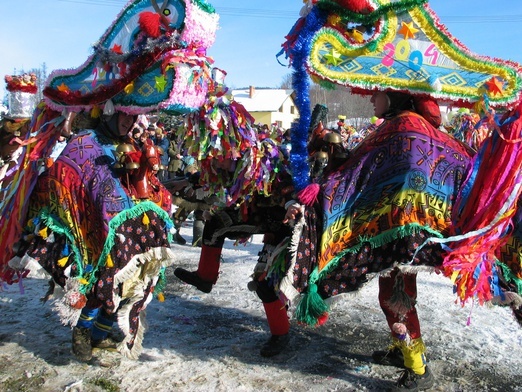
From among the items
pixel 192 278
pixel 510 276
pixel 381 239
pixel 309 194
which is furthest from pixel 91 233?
pixel 510 276

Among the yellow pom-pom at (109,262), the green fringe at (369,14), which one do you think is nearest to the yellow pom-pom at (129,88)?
the yellow pom-pom at (109,262)

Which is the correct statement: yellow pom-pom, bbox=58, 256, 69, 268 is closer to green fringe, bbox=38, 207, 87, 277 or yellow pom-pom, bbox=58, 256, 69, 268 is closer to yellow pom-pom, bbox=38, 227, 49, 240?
green fringe, bbox=38, 207, 87, 277

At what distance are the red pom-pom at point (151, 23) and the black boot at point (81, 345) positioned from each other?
2.00m

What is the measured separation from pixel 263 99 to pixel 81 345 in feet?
119

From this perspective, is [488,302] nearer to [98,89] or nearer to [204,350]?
[204,350]

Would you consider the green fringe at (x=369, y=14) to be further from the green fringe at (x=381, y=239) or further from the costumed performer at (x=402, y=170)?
the green fringe at (x=381, y=239)

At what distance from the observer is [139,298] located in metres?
3.28

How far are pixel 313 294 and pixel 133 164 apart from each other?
1365mm

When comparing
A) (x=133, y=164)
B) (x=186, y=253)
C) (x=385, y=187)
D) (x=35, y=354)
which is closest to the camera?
(x=385, y=187)

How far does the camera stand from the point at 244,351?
364 cm

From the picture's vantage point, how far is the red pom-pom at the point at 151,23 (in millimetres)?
3002

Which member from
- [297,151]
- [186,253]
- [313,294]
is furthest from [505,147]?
[186,253]

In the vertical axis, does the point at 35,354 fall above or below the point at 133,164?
below

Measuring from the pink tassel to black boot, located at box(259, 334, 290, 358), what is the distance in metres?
1.17
